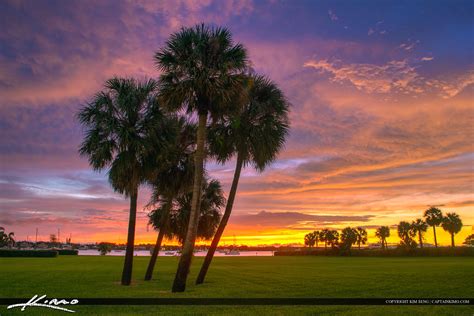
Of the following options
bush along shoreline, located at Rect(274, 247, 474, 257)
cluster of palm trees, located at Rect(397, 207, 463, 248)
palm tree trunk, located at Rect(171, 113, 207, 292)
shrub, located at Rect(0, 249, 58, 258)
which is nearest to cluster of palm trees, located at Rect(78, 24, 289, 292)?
palm tree trunk, located at Rect(171, 113, 207, 292)

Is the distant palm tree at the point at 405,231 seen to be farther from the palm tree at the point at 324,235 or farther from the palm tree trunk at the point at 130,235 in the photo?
the palm tree trunk at the point at 130,235

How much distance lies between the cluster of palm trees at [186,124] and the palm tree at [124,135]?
65 mm

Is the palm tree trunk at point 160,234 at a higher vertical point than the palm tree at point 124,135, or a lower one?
lower

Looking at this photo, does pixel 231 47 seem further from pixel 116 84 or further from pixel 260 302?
pixel 260 302

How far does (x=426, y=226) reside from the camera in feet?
495

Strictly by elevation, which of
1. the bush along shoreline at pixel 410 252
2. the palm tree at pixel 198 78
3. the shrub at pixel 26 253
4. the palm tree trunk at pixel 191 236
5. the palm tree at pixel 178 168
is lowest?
the bush along shoreline at pixel 410 252

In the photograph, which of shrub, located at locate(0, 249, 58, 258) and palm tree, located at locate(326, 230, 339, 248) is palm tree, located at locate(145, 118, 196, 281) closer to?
shrub, located at locate(0, 249, 58, 258)

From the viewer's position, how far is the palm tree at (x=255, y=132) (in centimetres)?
2748

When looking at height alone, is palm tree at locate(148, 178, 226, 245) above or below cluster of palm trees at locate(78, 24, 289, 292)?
below

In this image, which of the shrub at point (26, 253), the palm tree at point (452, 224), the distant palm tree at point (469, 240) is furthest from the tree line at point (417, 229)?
the shrub at point (26, 253)

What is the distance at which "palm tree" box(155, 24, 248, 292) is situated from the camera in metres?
23.0

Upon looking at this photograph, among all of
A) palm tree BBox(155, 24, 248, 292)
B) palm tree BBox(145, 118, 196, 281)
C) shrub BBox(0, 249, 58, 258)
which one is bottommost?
shrub BBox(0, 249, 58, 258)

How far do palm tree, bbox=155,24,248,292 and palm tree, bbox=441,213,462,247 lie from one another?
5730 inches

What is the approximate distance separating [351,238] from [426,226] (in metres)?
27.3
